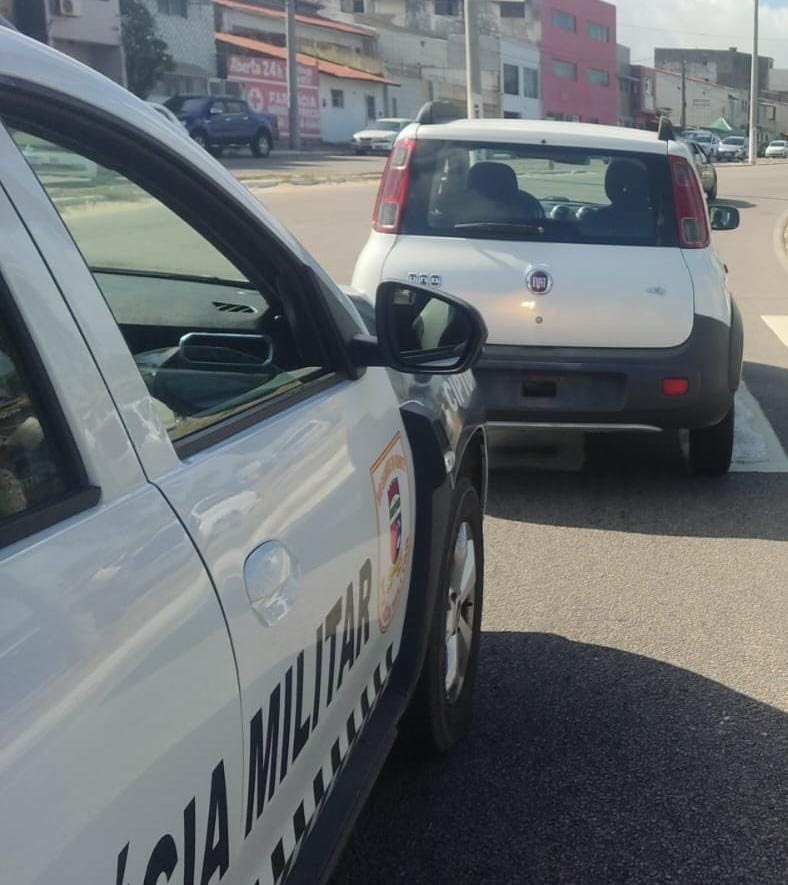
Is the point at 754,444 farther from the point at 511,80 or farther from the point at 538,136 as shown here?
the point at 511,80

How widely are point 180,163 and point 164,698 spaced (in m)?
0.98

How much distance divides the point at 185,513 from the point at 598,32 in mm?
82400

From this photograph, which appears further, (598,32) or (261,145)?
(598,32)

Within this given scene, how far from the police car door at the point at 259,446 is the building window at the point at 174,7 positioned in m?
45.7

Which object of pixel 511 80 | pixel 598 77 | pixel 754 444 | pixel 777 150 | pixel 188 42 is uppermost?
pixel 188 42

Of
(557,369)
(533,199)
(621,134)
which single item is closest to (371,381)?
(557,369)

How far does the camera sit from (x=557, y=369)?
18.4ft

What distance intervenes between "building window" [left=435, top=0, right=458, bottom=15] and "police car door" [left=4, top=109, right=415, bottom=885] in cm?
7174

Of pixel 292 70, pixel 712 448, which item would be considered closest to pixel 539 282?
pixel 712 448

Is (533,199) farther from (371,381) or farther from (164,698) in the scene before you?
(164,698)

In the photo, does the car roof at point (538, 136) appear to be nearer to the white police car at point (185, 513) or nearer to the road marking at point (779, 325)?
the white police car at point (185, 513)

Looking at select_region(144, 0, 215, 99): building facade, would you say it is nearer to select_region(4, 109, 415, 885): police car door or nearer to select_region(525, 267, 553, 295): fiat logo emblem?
select_region(525, 267, 553, 295): fiat logo emblem

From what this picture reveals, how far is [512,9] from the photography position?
70938 mm

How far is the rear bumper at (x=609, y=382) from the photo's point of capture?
18.4 feet
